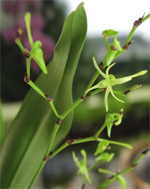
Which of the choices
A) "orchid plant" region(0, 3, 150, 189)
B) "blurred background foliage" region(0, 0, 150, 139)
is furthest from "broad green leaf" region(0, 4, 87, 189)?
"blurred background foliage" region(0, 0, 150, 139)

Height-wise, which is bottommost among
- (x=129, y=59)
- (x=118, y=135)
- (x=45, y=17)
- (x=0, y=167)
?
(x=118, y=135)

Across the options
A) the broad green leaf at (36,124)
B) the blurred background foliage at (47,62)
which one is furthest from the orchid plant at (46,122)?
the blurred background foliage at (47,62)

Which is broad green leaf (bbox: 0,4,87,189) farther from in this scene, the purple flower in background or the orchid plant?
the purple flower in background

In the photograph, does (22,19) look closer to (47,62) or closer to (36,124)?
(47,62)

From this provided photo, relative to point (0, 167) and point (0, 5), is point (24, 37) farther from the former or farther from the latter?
point (0, 167)

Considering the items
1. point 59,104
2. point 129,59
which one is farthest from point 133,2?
point 59,104

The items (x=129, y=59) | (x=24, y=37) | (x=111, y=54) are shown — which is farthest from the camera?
(x=129, y=59)

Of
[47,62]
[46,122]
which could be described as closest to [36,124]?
[46,122]

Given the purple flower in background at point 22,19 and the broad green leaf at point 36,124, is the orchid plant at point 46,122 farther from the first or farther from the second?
the purple flower in background at point 22,19
